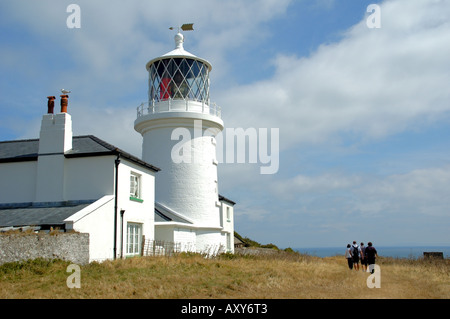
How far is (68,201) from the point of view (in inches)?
652

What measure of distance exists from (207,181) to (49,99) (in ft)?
29.3

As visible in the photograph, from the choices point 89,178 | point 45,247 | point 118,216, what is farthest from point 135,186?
point 45,247

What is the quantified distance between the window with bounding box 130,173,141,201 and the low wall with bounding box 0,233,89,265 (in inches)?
176

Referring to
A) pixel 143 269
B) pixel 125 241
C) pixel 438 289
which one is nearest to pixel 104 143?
pixel 125 241

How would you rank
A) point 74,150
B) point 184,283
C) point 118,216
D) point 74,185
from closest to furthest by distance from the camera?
point 184,283
point 118,216
point 74,185
point 74,150

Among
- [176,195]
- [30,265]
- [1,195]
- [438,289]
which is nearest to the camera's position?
[30,265]

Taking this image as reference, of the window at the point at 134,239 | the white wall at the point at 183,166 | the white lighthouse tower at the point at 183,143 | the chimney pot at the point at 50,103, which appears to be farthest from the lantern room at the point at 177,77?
the window at the point at 134,239

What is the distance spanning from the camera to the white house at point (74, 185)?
15547 mm

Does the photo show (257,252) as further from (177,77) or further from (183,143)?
(177,77)

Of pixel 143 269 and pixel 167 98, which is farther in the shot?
pixel 167 98

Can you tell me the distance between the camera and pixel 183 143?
2314 centimetres

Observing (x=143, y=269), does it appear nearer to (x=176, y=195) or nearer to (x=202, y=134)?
(x=176, y=195)

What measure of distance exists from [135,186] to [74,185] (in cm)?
274

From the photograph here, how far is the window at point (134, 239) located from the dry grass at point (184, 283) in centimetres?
208
